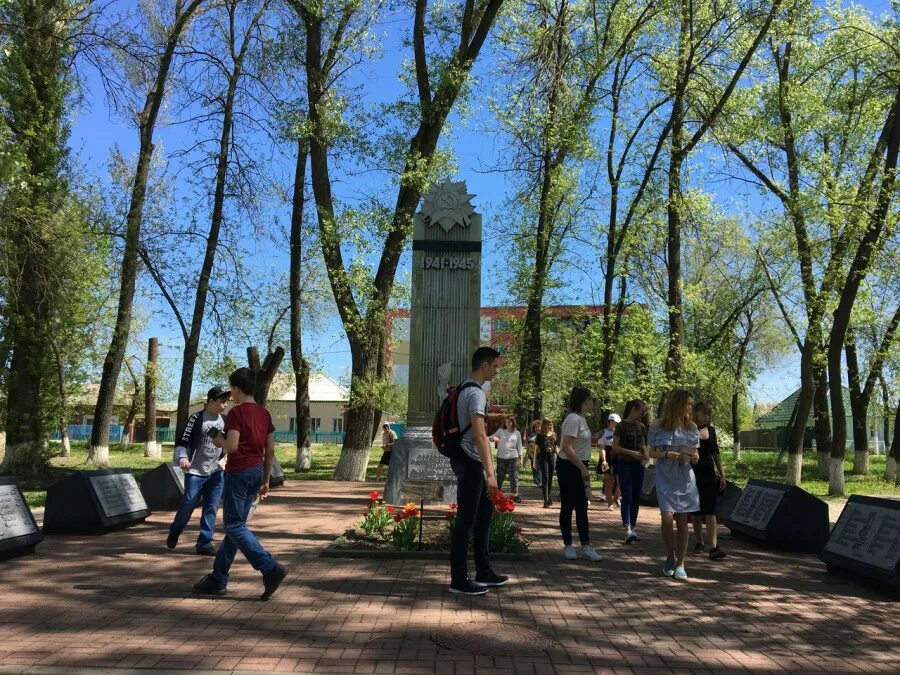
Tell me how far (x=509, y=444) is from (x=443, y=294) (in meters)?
3.90

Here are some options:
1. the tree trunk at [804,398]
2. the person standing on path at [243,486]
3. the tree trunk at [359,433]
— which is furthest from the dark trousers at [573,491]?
the tree trunk at [804,398]

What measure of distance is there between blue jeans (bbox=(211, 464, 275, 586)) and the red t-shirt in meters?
0.06

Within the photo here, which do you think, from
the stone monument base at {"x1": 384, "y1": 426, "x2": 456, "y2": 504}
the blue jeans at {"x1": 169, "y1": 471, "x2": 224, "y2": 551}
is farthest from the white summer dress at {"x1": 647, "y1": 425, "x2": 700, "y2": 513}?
the stone monument base at {"x1": 384, "y1": 426, "x2": 456, "y2": 504}

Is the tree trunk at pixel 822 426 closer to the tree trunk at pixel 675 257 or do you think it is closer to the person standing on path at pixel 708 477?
the tree trunk at pixel 675 257

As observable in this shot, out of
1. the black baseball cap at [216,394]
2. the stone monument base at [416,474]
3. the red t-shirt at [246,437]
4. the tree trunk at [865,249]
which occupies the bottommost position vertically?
the stone monument base at [416,474]

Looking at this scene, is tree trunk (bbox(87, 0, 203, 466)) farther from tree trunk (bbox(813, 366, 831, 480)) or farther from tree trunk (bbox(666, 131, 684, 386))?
tree trunk (bbox(813, 366, 831, 480))

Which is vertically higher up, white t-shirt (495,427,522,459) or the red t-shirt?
the red t-shirt

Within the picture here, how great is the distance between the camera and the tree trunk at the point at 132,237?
2252 cm

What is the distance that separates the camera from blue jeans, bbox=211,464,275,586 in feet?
19.3

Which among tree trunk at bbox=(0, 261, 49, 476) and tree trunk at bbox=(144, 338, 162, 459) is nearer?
tree trunk at bbox=(0, 261, 49, 476)

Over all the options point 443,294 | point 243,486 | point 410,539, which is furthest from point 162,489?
point 243,486

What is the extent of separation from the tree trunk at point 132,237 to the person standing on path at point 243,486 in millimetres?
18189

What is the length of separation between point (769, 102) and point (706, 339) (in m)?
16.4

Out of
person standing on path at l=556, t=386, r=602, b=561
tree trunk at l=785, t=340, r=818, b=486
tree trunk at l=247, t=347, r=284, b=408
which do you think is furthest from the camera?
tree trunk at l=785, t=340, r=818, b=486
